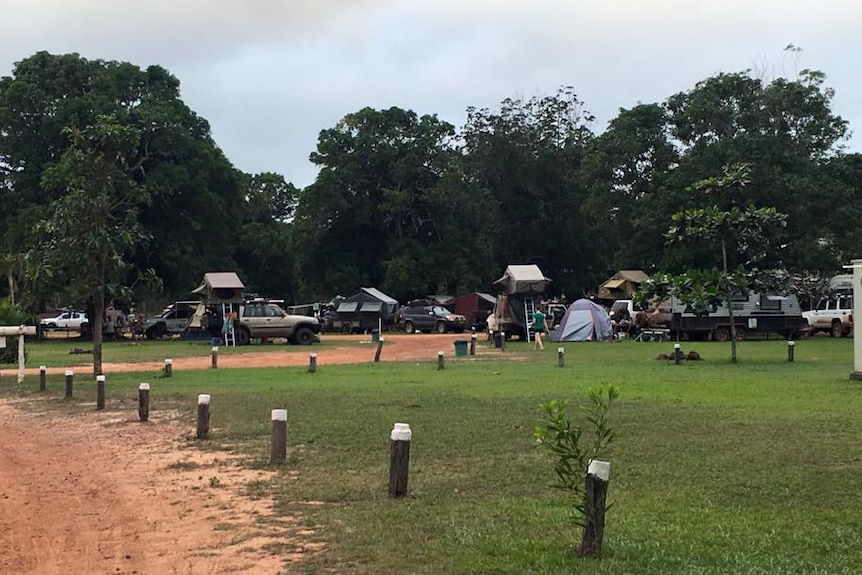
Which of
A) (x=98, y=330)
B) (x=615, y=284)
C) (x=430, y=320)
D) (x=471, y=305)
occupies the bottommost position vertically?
(x=98, y=330)

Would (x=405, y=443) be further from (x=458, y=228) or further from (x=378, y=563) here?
(x=458, y=228)

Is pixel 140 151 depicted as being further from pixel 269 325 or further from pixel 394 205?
pixel 394 205

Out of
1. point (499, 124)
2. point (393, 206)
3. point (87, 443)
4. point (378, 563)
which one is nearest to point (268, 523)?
point (378, 563)

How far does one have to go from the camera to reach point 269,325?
36.4 metres

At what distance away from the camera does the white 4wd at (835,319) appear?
3731 centimetres

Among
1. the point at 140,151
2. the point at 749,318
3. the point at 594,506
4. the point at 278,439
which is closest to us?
the point at 594,506

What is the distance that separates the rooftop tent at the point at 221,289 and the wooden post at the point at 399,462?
3084 cm

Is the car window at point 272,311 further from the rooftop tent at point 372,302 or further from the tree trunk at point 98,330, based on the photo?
the tree trunk at point 98,330

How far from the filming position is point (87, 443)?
12.1 m

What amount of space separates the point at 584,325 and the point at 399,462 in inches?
1153

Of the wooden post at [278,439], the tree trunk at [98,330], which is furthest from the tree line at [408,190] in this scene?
the wooden post at [278,439]

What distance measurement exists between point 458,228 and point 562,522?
155ft

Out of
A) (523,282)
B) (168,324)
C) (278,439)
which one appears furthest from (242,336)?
(278,439)

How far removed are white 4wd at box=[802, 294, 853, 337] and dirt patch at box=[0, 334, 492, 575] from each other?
31023 millimetres
